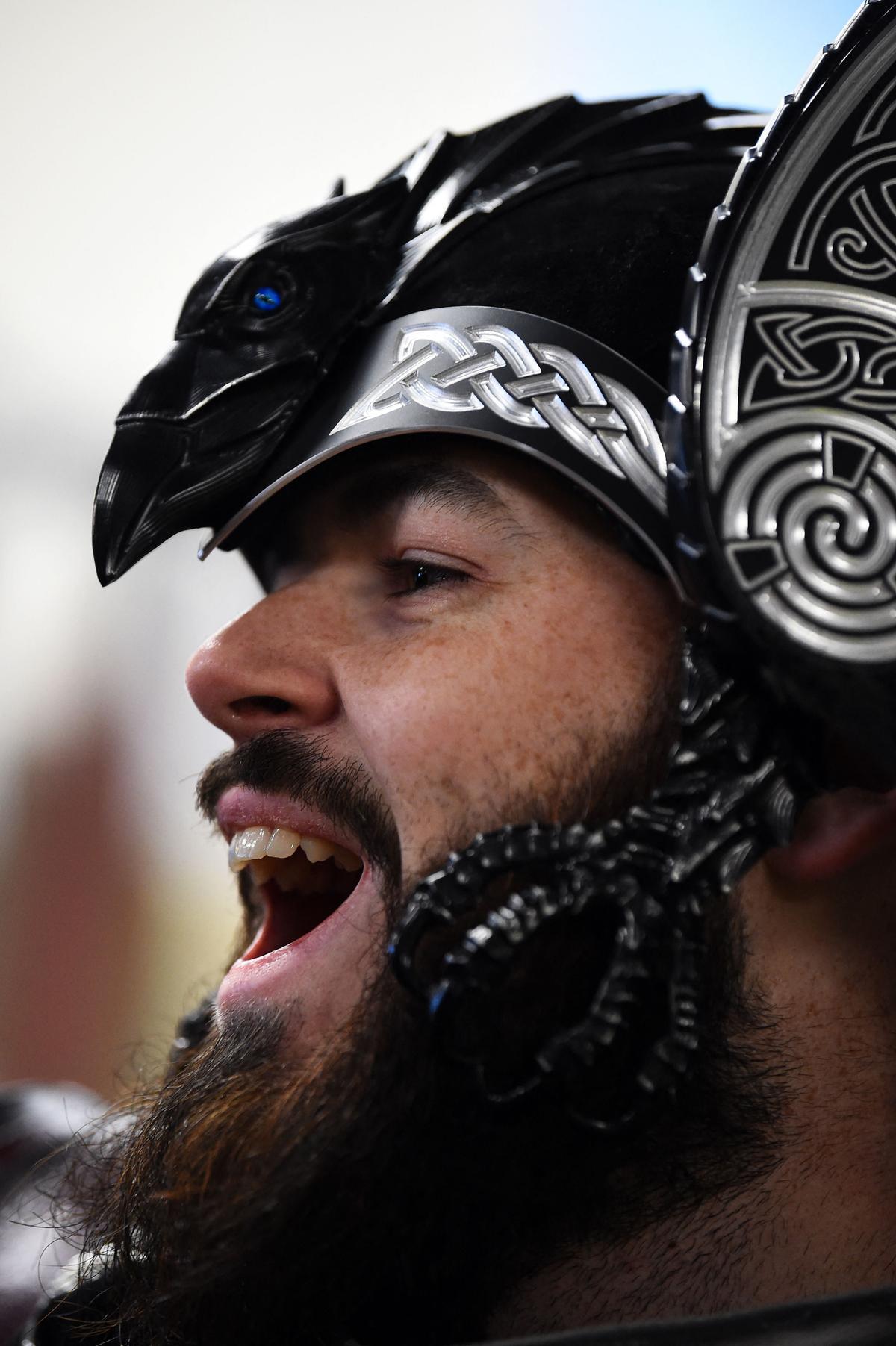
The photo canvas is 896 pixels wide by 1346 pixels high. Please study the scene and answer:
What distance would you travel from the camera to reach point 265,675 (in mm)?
848

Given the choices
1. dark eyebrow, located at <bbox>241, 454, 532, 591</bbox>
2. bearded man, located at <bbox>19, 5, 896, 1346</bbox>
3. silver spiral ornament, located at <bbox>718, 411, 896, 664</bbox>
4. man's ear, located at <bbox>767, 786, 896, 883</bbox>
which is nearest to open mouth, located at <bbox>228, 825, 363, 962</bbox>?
bearded man, located at <bbox>19, 5, 896, 1346</bbox>

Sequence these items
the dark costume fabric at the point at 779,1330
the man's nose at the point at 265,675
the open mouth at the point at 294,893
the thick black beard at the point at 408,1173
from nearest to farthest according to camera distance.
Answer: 1. the dark costume fabric at the point at 779,1330
2. the thick black beard at the point at 408,1173
3. the man's nose at the point at 265,675
4. the open mouth at the point at 294,893

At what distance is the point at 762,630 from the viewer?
65 cm

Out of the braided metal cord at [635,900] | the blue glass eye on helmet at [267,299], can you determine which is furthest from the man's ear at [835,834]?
the blue glass eye on helmet at [267,299]

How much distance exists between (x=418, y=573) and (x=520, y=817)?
0.20 metres

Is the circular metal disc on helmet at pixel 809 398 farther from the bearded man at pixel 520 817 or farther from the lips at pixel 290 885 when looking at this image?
the lips at pixel 290 885

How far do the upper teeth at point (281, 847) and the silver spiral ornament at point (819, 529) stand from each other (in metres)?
0.35

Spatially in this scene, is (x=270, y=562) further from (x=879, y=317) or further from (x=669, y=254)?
(x=879, y=317)

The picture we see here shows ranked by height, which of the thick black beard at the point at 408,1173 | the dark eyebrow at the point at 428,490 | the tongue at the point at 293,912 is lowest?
the thick black beard at the point at 408,1173

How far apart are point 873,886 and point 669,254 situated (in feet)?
1.50

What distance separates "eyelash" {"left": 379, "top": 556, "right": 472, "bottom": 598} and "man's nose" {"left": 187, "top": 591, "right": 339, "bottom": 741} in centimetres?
7

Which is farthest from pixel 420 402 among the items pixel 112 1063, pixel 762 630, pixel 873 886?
pixel 112 1063

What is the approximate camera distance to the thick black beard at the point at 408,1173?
0.73 meters

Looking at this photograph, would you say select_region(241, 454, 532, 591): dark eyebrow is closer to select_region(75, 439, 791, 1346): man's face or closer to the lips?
select_region(75, 439, 791, 1346): man's face
